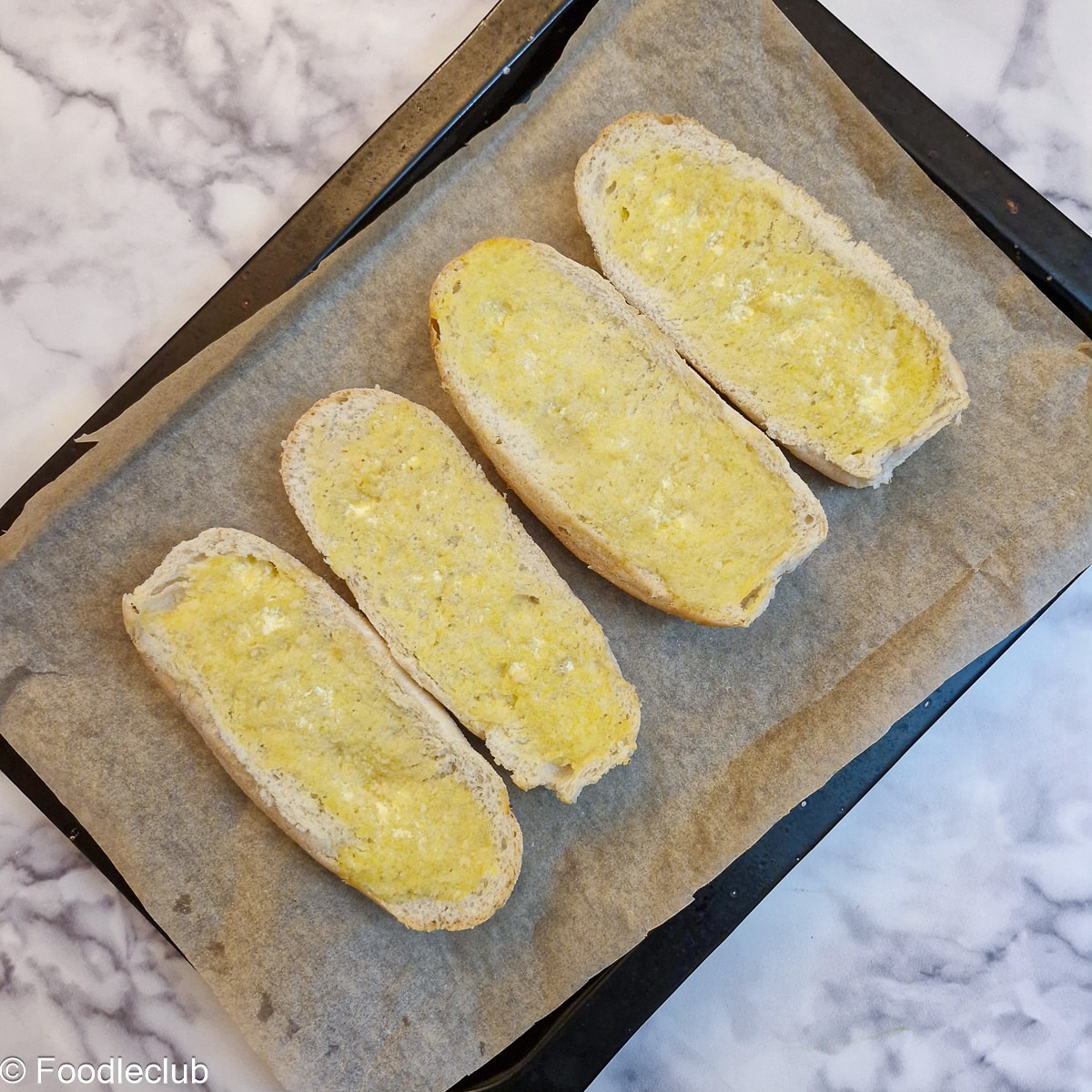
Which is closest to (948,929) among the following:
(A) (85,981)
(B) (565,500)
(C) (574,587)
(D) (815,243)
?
(C) (574,587)

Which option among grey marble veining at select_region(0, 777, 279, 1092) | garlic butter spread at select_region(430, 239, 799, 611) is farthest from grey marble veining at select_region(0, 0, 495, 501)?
grey marble veining at select_region(0, 777, 279, 1092)

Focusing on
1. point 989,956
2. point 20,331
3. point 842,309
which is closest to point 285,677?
point 20,331

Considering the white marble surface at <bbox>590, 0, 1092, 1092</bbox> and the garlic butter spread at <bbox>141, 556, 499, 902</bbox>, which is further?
the white marble surface at <bbox>590, 0, 1092, 1092</bbox>

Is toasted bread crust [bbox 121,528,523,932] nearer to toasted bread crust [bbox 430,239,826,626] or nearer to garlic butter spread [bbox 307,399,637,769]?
garlic butter spread [bbox 307,399,637,769]

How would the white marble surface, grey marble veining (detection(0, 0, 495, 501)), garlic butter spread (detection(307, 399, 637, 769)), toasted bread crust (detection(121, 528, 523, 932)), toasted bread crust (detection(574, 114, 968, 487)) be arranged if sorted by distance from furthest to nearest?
the white marble surface
grey marble veining (detection(0, 0, 495, 501))
toasted bread crust (detection(574, 114, 968, 487))
garlic butter spread (detection(307, 399, 637, 769))
toasted bread crust (detection(121, 528, 523, 932))

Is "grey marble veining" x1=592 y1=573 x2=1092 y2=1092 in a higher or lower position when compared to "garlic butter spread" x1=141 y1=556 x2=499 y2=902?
lower
